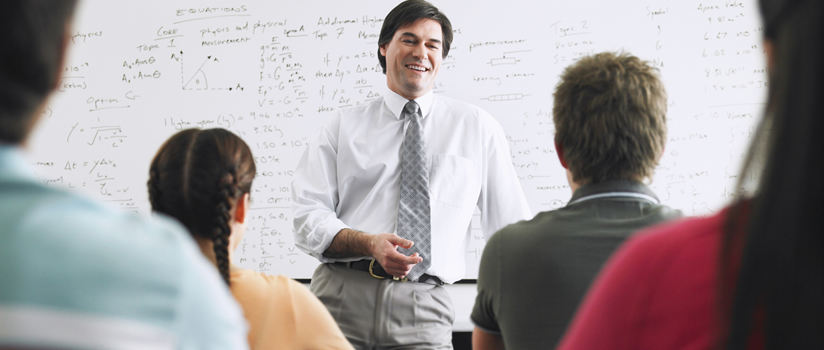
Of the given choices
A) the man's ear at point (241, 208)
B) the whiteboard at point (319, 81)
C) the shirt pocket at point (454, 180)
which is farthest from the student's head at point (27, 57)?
the whiteboard at point (319, 81)

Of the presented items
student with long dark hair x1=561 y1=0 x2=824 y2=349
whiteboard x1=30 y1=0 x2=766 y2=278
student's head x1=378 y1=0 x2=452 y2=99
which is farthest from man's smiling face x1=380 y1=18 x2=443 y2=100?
student with long dark hair x1=561 y1=0 x2=824 y2=349

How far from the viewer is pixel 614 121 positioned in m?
1.31

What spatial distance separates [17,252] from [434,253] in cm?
190

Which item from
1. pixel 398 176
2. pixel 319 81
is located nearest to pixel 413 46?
pixel 398 176

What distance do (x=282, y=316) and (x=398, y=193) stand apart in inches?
44.8

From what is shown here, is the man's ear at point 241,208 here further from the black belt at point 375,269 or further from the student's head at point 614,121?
the black belt at point 375,269

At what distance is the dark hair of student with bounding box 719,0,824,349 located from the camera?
1.61 feet

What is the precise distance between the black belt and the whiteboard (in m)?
0.84

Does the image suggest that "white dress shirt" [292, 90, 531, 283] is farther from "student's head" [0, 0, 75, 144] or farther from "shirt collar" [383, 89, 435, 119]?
"student's head" [0, 0, 75, 144]

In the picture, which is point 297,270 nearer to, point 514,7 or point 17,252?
point 514,7

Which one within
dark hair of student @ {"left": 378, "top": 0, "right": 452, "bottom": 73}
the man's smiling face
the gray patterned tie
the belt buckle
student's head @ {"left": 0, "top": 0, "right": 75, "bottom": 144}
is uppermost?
dark hair of student @ {"left": 378, "top": 0, "right": 452, "bottom": 73}

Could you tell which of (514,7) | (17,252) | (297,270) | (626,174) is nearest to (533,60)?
(514,7)

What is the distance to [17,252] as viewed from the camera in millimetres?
487

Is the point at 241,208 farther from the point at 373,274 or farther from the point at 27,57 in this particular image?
the point at 27,57
